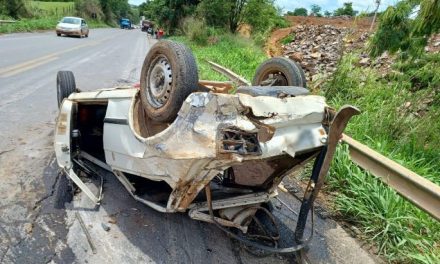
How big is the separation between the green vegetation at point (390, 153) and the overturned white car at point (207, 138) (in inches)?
42.5

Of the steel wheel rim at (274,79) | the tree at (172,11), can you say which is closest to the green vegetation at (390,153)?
the steel wheel rim at (274,79)

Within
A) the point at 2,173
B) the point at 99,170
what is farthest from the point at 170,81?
the point at 2,173

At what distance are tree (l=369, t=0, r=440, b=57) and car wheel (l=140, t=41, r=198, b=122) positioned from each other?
3.02 m

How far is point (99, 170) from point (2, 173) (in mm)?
961

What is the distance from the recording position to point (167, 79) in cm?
315

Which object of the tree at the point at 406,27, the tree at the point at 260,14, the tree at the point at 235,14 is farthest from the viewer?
the tree at the point at 235,14

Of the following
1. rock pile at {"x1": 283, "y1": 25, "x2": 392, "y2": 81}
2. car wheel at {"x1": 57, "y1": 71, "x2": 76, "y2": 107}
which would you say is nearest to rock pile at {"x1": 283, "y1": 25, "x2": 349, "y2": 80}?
rock pile at {"x1": 283, "y1": 25, "x2": 392, "y2": 81}

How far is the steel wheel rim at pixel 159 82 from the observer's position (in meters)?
3.12

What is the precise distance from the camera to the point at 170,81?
3.12 meters

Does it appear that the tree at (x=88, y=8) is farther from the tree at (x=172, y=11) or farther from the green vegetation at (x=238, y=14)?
the green vegetation at (x=238, y=14)

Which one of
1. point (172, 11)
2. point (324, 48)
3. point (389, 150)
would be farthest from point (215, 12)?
point (389, 150)

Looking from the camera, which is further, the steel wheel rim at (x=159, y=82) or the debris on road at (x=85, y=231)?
the steel wheel rim at (x=159, y=82)

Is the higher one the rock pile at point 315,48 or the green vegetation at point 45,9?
the rock pile at point 315,48

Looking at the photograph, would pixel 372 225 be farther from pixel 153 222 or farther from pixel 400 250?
pixel 153 222
